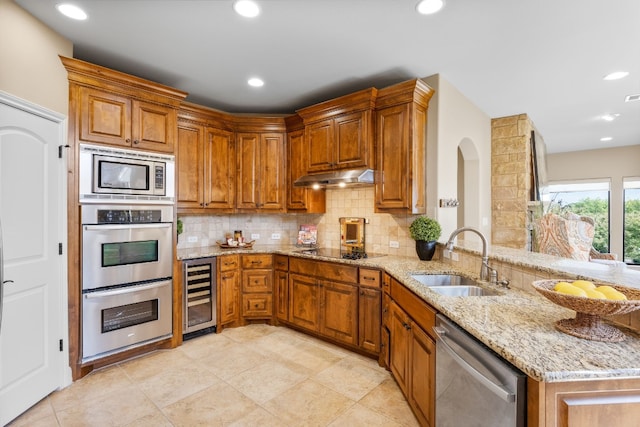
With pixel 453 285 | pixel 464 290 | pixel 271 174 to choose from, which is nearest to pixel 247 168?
pixel 271 174

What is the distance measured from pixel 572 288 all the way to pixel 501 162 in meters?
3.65

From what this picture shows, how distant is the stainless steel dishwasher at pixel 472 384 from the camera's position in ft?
3.58

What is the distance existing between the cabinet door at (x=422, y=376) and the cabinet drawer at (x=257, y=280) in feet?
6.89

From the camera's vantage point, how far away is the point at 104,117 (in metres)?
2.70

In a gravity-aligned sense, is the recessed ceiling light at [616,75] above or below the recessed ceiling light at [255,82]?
above

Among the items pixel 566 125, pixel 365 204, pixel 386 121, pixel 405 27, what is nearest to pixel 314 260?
pixel 365 204

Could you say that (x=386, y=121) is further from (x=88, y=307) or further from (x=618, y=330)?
(x=88, y=307)

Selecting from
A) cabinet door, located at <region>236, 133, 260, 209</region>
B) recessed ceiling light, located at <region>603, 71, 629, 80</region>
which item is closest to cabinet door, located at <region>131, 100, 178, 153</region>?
cabinet door, located at <region>236, 133, 260, 209</region>

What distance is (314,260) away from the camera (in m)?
3.33

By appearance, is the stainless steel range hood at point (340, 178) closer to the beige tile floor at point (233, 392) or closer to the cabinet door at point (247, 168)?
the cabinet door at point (247, 168)

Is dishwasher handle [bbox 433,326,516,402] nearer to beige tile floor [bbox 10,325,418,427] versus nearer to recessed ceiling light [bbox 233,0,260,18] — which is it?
beige tile floor [bbox 10,325,418,427]

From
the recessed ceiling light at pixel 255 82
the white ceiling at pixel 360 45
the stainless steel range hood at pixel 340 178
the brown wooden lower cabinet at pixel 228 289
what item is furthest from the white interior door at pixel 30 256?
the stainless steel range hood at pixel 340 178

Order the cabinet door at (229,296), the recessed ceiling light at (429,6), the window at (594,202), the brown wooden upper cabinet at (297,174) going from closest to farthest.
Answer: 1. the recessed ceiling light at (429,6)
2. the cabinet door at (229,296)
3. the brown wooden upper cabinet at (297,174)
4. the window at (594,202)

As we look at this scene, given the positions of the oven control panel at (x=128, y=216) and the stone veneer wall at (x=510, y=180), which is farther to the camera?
the stone veneer wall at (x=510, y=180)
